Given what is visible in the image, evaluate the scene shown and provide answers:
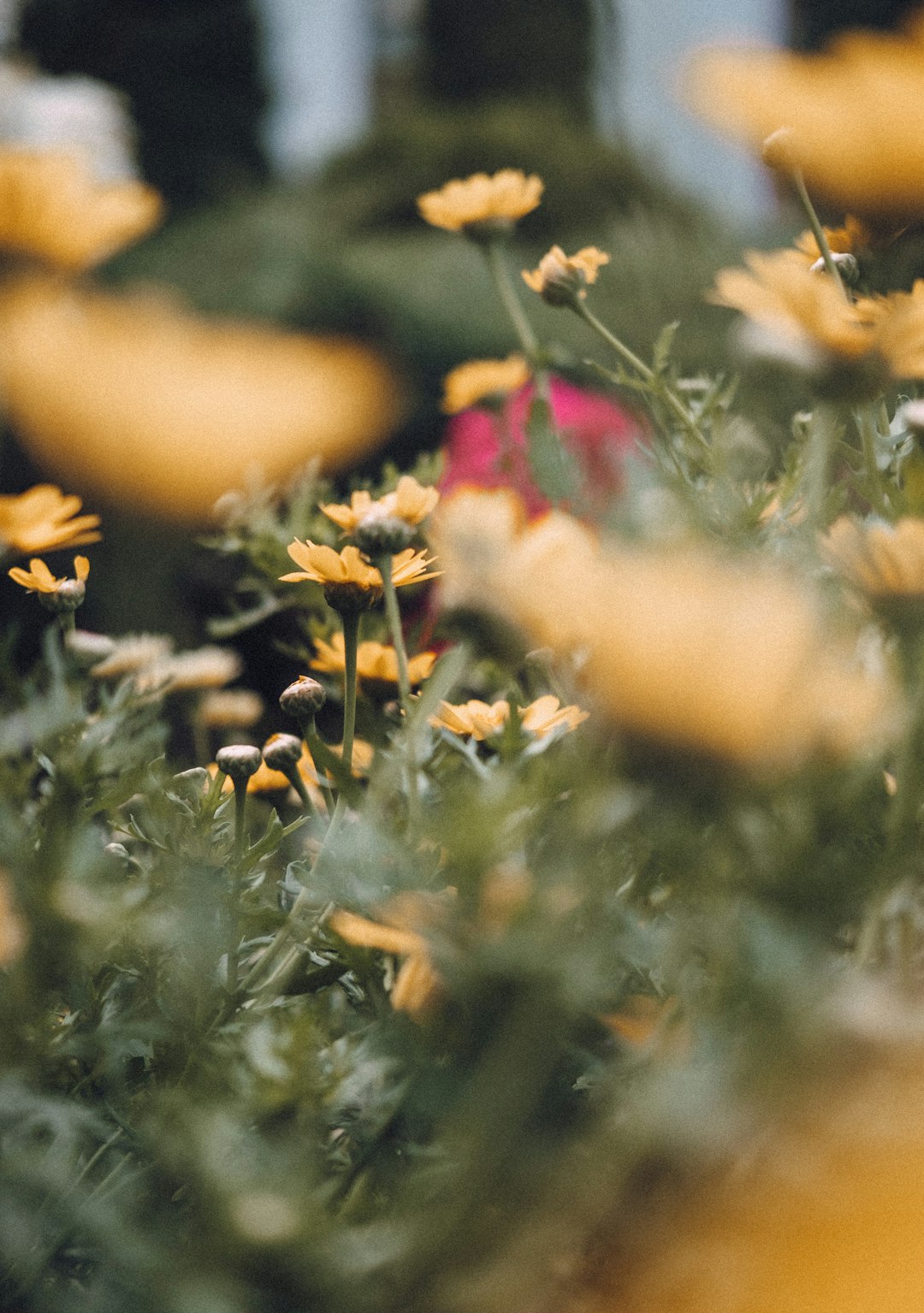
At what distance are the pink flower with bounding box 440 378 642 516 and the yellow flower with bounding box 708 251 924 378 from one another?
94mm

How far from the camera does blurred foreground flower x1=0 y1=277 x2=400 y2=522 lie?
26 cm

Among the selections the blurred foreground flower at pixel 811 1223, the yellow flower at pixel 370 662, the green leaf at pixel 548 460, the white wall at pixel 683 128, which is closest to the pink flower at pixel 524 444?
the green leaf at pixel 548 460

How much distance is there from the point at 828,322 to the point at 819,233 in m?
0.11

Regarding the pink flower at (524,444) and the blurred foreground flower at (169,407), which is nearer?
the blurred foreground flower at (169,407)

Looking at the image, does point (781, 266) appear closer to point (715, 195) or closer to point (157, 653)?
point (157, 653)

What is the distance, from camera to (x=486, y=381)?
2.50 feet

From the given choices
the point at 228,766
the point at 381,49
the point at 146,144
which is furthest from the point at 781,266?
the point at 381,49

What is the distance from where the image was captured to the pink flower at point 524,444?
2.08ft

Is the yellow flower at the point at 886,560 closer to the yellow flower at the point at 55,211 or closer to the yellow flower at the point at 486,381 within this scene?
the yellow flower at the point at 55,211

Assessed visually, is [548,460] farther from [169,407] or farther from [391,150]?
[391,150]

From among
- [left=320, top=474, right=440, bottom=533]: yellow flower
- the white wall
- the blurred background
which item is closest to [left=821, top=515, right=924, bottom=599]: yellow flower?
[left=320, top=474, right=440, bottom=533]: yellow flower

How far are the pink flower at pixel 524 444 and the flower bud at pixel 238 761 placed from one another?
0.17 m

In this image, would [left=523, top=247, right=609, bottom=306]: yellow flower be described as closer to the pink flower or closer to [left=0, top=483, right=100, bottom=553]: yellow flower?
the pink flower

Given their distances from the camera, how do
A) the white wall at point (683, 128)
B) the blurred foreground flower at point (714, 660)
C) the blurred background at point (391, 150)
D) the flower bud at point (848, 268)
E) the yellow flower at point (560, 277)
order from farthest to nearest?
the white wall at point (683, 128) < the blurred background at point (391, 150) < the yellow flower at point (560, 277) < the flower bud at point (848, 268) < the blurred foreground flower at point (714, 660)
